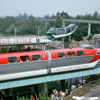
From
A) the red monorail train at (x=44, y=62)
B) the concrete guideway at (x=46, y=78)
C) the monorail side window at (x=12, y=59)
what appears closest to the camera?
the concrete guideway at (x=46, y=78)

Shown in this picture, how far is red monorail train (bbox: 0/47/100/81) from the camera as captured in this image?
19672mm

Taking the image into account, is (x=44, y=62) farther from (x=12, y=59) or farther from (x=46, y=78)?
(x=12, y=59)

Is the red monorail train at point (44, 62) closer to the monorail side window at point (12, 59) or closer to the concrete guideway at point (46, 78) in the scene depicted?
the monorail side window at point (12, 59)

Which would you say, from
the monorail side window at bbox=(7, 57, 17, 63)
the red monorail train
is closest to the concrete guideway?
the red monorail train

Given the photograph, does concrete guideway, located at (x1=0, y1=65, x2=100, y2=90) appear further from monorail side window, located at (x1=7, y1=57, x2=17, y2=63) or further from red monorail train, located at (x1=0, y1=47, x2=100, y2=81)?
monorail side window, located at (x1=7, y1=57, x2=17, y2=63)

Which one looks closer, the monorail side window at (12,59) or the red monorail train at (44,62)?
the red monorail train at (44,62)

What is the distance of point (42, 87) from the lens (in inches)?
874

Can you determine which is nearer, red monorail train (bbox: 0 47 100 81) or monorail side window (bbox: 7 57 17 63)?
red monorail train (bbox: 0 47 100 81)

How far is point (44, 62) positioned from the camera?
2152cm

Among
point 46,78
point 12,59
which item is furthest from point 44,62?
point 12,59

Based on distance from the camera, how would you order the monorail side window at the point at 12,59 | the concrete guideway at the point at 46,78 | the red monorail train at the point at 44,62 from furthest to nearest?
the monorail side window at the point at 12,59 → the red monorail train at the point at 44,62 → the concrete guideway at the point at 46,78

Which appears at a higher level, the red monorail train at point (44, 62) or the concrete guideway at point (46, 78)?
the red monorail train at point (44, 62)

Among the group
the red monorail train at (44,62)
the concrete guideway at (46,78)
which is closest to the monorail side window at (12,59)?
the red monorail train at (44,62)

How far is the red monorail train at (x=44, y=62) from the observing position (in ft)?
64.5
